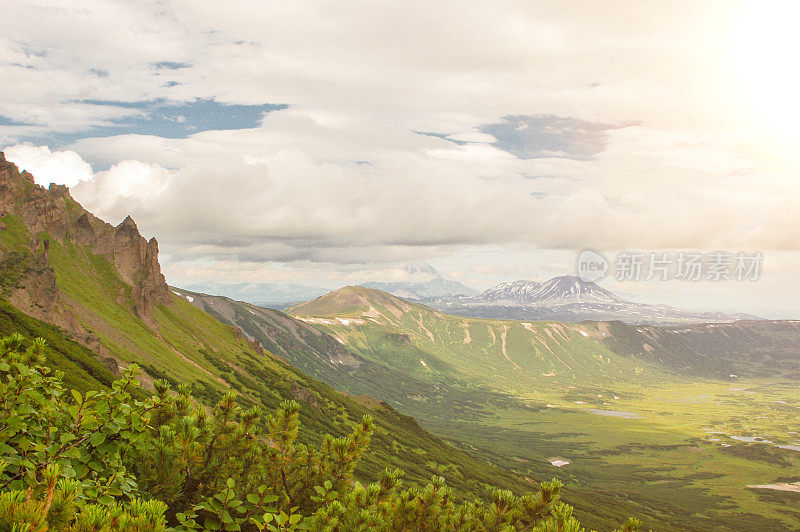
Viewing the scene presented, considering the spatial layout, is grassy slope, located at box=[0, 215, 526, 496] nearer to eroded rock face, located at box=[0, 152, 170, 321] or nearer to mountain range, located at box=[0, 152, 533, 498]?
mountain range, located at box=[0, 152, 533, 498]

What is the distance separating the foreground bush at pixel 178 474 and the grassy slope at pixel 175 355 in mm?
74619

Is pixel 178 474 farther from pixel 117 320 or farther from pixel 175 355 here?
pixel 117 320

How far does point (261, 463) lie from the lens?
41.0ft

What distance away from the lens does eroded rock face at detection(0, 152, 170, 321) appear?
454ft

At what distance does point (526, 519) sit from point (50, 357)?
90.9 meters

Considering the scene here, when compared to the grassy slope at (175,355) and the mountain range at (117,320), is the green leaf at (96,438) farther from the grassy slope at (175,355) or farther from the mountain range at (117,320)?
the grassy slope at (175,355)

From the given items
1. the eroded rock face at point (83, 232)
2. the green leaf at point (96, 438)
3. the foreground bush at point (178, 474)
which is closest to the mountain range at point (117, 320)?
the eroded rock face at point (83, 232)

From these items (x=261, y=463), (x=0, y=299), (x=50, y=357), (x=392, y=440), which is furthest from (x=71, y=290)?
(x=261, y=463)

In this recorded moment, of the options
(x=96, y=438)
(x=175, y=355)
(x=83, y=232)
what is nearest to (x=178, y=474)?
(x=96, y=438)

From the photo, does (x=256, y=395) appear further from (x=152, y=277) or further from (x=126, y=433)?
(x=126, y=433)

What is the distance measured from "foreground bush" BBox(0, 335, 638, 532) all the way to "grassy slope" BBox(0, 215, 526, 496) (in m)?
74.6

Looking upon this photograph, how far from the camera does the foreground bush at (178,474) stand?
655cm

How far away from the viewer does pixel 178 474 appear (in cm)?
1048

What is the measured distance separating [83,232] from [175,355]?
64116 millimetres
